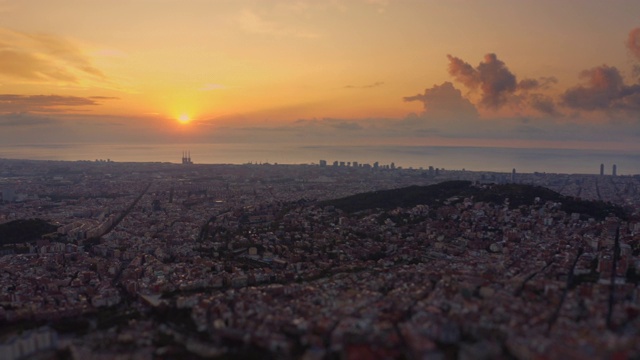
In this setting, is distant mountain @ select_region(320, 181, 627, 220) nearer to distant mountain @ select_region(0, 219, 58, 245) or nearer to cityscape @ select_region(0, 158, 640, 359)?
cityscape @ select_region(0, 158, 640, 359)

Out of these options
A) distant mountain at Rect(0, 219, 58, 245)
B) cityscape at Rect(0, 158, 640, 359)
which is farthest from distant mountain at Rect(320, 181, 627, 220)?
distant mountain at Rect(0, 219, 58, 245)

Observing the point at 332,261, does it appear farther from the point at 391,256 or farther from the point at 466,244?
the point at 466,244

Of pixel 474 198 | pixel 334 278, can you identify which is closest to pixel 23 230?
pixel 334 278

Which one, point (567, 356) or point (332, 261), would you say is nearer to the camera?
point (567, 356)

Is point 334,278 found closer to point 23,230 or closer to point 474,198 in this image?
point 474,198

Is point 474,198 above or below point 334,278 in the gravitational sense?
above

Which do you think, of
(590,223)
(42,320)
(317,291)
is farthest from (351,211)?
(42,320)
